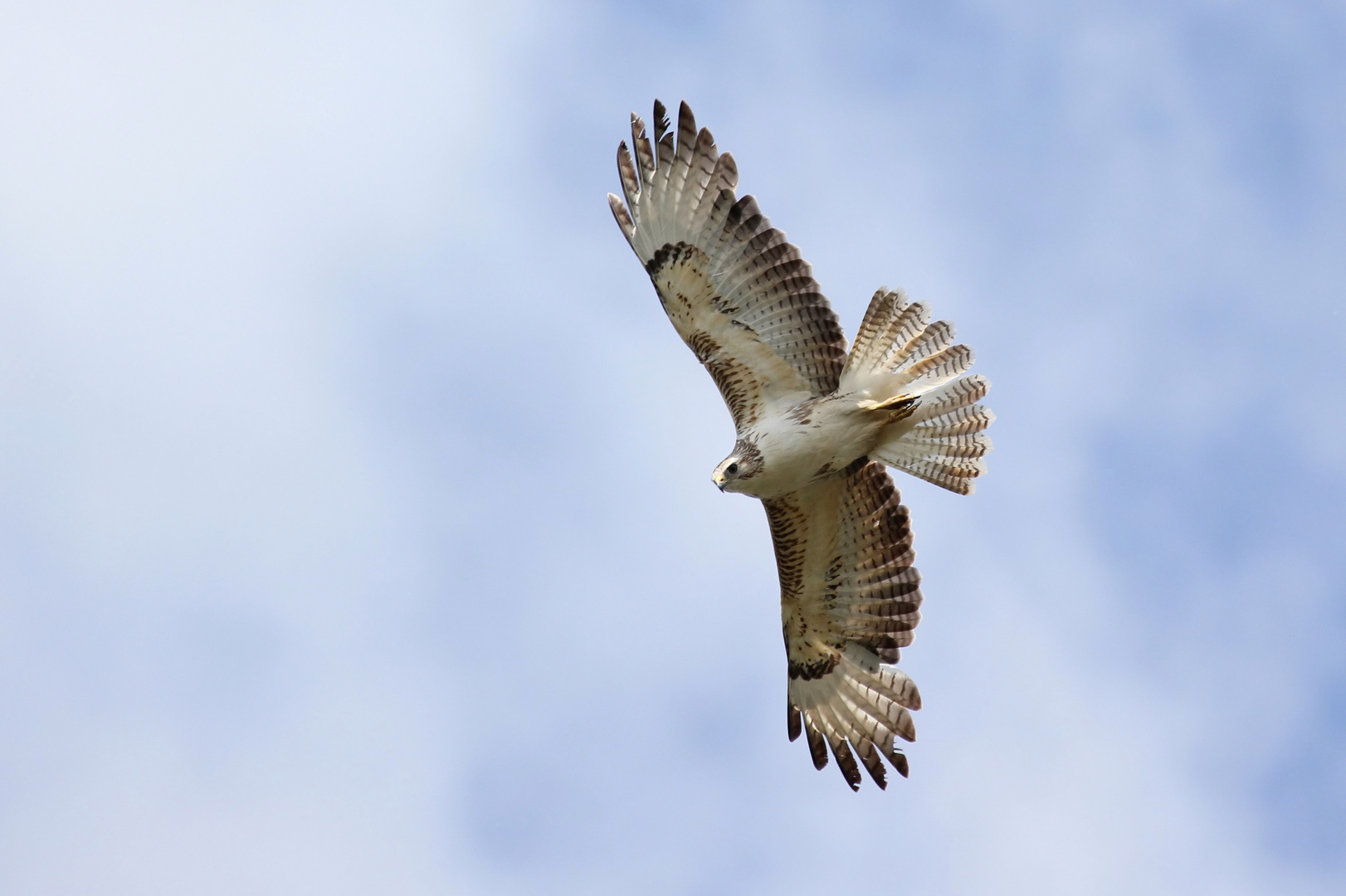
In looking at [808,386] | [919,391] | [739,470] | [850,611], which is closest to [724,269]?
[808,386]

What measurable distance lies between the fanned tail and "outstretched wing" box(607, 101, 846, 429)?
0.27 metres

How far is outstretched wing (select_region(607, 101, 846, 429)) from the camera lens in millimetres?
11562

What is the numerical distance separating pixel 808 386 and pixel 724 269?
3.50ft

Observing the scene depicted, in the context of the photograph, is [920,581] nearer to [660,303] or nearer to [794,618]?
[794,618]

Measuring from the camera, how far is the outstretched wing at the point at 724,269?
11562 millimetres

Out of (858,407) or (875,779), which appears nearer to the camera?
(858,407)

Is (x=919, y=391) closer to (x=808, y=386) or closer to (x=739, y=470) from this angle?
(x=808, y=386)

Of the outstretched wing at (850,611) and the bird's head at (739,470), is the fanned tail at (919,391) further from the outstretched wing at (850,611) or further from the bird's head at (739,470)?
the bird's head at (739,470)

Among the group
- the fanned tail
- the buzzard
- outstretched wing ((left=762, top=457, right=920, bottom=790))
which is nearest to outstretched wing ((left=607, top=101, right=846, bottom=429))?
the buzzard

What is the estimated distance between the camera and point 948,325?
39.0 ft

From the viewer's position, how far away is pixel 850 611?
1269 cm

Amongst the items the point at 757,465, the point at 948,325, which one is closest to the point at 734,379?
the point at 757,465

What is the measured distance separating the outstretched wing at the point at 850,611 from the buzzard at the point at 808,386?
1cm

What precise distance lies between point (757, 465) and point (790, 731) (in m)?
2.56
